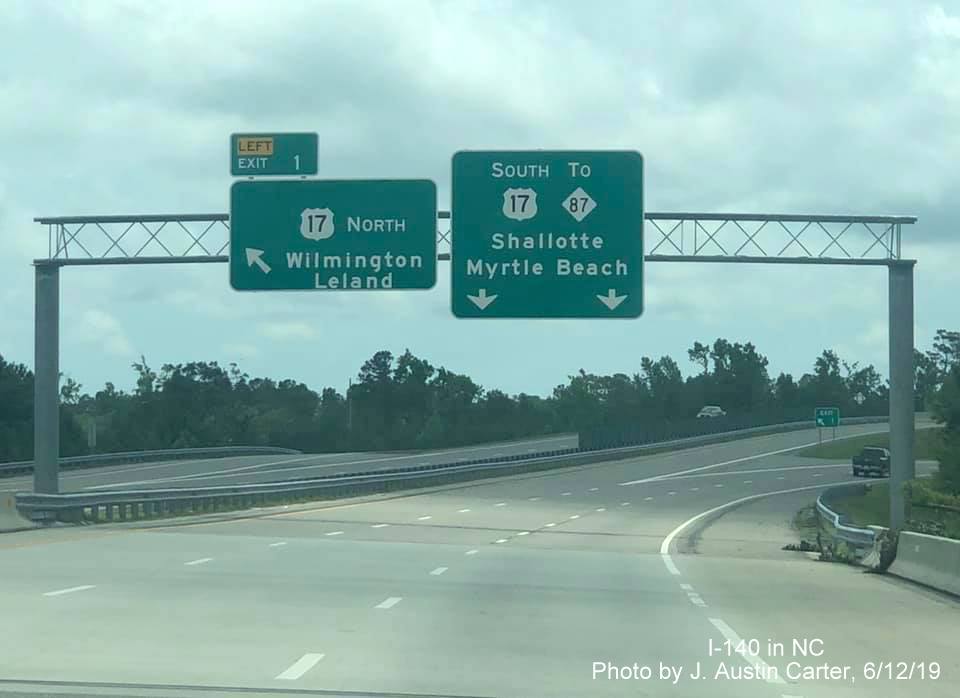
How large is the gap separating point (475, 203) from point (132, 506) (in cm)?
1376

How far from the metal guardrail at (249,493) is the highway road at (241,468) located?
737 centimetres

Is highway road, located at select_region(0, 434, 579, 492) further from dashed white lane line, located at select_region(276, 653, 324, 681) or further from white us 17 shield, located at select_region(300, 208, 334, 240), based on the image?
dashed white lane line, located at select_region(276, 653, 324, 681)

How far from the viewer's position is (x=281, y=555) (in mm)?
26234

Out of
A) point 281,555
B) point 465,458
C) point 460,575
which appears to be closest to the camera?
point 460,575

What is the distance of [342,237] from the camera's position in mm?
31250

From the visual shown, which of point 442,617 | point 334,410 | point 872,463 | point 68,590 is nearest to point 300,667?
point 442,617

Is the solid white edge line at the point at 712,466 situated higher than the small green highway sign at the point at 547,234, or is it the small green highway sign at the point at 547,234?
the small green highway sign at the point at 547,234

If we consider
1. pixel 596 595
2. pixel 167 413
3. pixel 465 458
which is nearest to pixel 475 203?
pixel 596 595

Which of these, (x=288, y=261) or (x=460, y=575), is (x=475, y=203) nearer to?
(x=288, y=261)

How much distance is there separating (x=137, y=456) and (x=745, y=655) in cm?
6824

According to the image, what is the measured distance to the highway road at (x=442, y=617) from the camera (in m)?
11.9

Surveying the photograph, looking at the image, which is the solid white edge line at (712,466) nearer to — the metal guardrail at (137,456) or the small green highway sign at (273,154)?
the metal guardrail at (137,456)

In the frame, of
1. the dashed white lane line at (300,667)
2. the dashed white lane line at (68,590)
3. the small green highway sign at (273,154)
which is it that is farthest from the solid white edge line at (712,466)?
the dashed white lane line at (300,667)

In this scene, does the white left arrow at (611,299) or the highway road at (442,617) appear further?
the white left arrow at (611,299)
